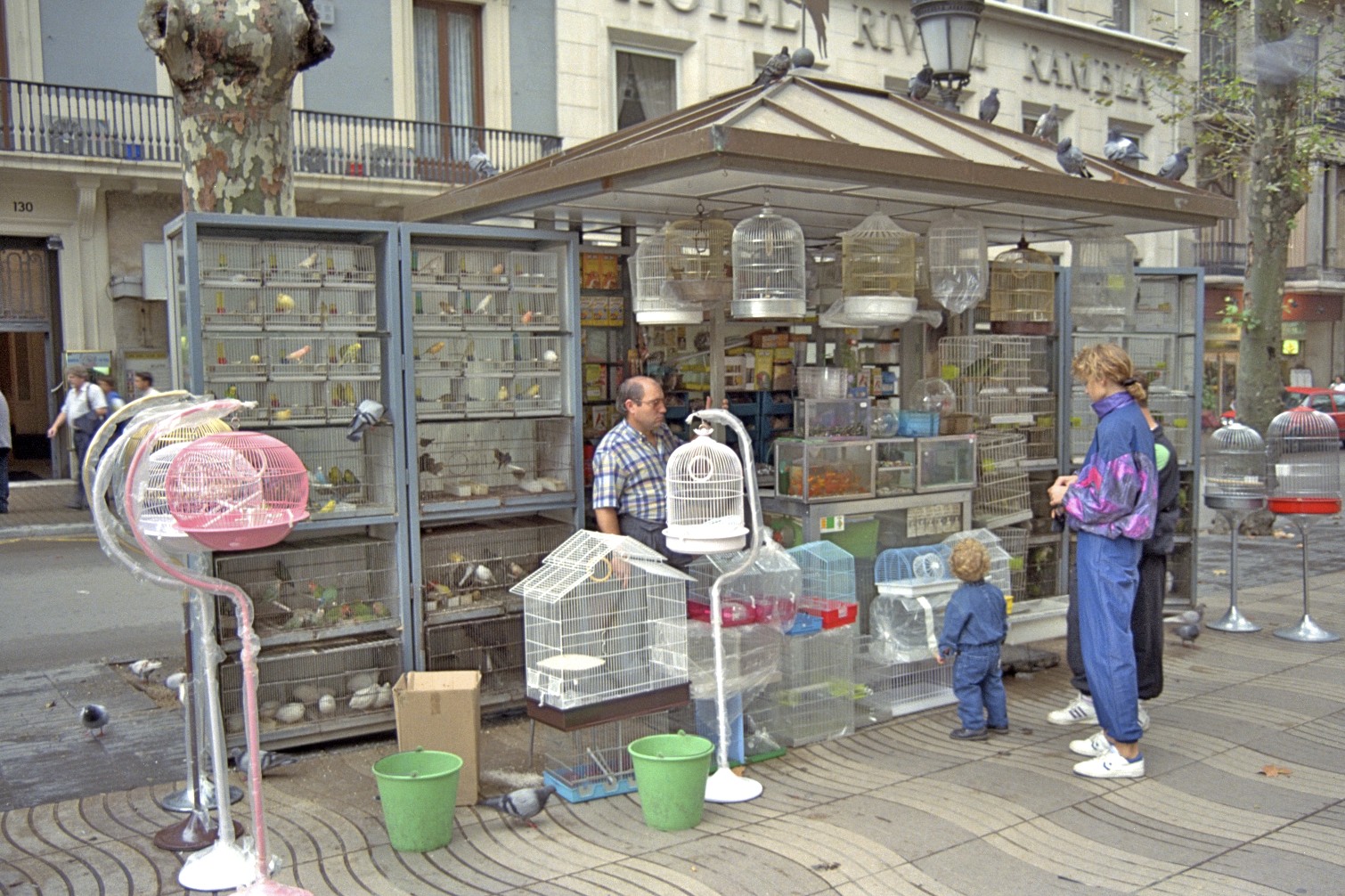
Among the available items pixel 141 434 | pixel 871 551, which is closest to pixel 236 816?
pixel 141 434

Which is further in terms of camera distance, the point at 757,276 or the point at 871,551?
the point at 871,551

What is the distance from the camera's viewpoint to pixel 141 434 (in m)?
4.59

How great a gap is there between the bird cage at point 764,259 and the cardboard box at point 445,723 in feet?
9.13

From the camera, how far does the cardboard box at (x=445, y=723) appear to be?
5.32 metres

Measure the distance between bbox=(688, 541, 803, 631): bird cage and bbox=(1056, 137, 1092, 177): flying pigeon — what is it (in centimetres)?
338

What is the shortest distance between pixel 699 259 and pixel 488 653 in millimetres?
2656

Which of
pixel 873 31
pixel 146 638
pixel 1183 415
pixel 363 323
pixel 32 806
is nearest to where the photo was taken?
pixel 32 806

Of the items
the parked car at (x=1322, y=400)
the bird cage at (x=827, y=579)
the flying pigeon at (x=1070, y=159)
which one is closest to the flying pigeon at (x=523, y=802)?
the bird cage at (x=827, y=579)

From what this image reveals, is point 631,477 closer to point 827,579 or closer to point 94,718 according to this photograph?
point 827,579

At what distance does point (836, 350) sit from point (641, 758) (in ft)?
15.2

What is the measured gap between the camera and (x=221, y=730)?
14.3ft

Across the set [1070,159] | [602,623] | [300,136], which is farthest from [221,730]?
[300,136]

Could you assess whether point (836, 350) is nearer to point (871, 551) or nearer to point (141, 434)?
point (871, 551)

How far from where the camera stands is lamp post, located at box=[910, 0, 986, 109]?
25.9 feet
